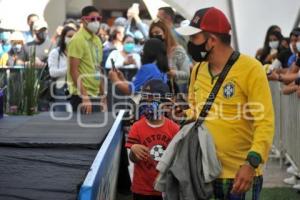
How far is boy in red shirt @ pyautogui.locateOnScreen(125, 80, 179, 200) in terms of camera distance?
4.98m

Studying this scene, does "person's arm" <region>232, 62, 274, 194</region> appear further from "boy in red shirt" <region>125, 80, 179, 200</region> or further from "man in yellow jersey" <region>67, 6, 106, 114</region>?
"man in yellow jersey" <region>67, 6, 106, 114</region>

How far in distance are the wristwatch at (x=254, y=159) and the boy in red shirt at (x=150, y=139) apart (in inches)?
58.9

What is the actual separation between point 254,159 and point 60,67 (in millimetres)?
7445

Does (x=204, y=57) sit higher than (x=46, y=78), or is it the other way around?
(x=204, y=57)

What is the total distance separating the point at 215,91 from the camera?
149 inches

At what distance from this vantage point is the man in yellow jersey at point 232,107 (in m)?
3.60

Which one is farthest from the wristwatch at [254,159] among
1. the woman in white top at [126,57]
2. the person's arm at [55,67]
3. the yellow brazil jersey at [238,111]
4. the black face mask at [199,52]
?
the woman in white top at [126,57]

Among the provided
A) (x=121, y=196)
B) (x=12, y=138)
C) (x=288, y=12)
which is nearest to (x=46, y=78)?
(x=121, y=196)

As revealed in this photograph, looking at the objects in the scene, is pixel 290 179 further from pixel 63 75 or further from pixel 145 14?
pixel 145 14

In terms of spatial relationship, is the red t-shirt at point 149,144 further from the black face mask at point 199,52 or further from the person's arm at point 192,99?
the black face mask at point 199,52

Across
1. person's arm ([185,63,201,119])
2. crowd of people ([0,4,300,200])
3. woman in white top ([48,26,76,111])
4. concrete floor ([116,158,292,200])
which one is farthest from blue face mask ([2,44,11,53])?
person's arm ([185,63,201,119])

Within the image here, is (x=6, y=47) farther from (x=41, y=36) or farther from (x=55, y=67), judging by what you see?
(x=41, y=36)

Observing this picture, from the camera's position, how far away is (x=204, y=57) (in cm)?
390

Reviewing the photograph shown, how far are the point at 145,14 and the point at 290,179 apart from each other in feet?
41.8
